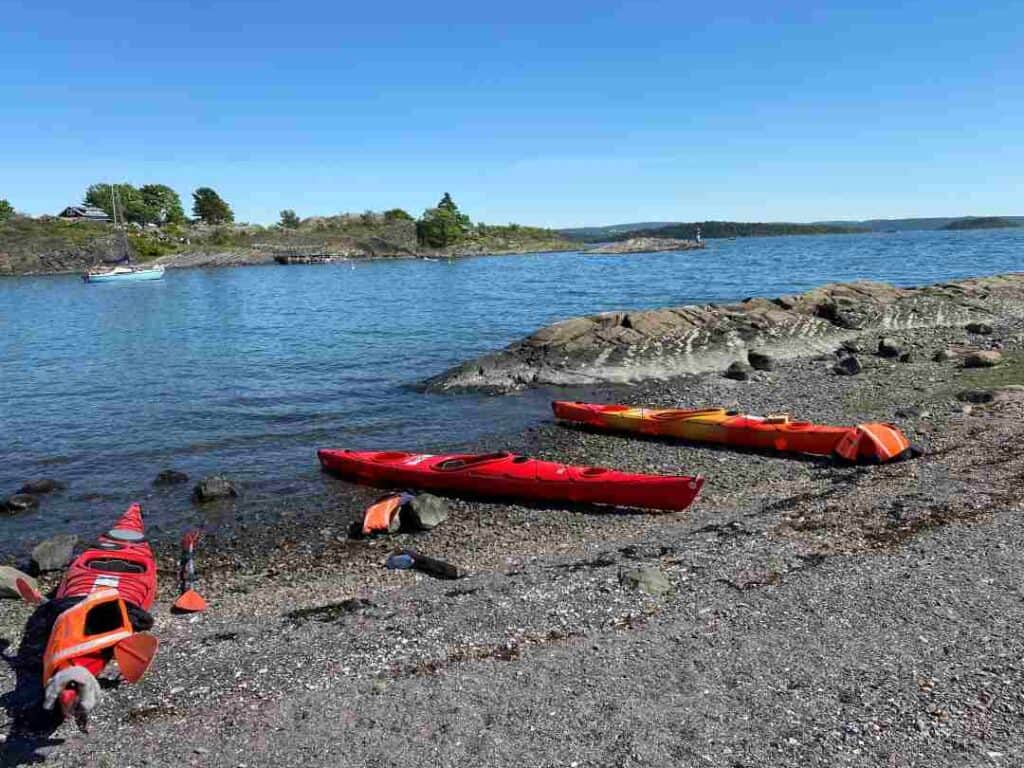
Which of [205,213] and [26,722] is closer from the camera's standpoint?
[26,722]

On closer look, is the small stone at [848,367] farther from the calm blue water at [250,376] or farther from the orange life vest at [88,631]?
the orange life vest at [88,631]

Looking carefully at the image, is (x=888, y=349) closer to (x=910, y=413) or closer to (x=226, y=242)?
(x=910, y=413)

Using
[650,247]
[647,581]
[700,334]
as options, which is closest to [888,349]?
[700,334]

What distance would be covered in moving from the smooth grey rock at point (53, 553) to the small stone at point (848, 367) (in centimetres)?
1971

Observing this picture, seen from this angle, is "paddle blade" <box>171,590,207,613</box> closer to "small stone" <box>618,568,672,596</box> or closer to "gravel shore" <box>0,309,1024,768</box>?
"gravel shore" <box>0,309,1024,768</box>

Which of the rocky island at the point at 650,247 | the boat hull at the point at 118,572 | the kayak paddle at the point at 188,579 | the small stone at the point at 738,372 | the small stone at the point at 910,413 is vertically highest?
the rocky island at the point at 650,247

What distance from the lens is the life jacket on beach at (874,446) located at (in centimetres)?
1291

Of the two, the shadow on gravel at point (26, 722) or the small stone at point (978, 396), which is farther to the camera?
the small stone at point (978, 396)

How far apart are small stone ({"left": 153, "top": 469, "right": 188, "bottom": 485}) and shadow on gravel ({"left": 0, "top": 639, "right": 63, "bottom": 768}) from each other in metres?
7.11

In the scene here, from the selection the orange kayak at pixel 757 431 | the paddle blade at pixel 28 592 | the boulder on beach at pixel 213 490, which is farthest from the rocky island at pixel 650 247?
the paddle blade at pixel 28 592

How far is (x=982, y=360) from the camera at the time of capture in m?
20.3

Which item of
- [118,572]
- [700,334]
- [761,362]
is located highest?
[700,334]

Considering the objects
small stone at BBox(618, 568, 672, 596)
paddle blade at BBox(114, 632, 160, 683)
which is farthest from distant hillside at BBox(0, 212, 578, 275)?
small stone at BBox(618, 568, 672, 596)

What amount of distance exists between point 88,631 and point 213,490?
6214 mm
